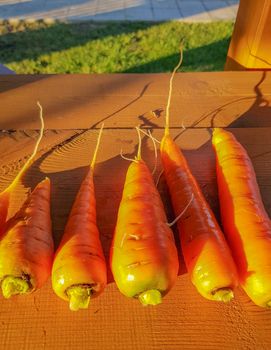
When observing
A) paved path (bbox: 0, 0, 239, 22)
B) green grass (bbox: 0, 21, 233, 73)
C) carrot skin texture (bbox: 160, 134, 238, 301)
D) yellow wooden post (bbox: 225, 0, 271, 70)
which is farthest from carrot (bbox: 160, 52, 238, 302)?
paved path (bbox: 0, 0, 239, 22)

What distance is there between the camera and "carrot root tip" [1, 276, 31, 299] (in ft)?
2.58

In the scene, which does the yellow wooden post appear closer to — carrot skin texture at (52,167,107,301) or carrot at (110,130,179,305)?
carrot at (110,130,179,305)

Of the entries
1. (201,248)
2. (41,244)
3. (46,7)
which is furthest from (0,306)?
(46,7)

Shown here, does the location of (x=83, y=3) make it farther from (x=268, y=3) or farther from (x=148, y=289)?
(x=148, y=289)

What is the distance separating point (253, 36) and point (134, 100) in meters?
0.78

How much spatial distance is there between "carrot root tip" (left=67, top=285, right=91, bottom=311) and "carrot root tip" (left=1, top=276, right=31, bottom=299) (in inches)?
4.0

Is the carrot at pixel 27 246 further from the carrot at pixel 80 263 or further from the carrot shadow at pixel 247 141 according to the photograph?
the carrot shadow at pixel 247 141

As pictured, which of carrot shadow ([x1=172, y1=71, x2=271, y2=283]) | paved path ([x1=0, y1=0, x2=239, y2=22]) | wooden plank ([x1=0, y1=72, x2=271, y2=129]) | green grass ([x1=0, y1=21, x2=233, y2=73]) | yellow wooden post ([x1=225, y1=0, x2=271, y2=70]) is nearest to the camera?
carrot shadow ([x1=172, y1=71, x2=271, y2=283])

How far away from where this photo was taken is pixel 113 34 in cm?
409

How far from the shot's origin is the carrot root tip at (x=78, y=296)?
0.79m

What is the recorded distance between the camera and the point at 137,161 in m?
1.17

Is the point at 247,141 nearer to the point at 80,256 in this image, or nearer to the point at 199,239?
the point at 199,239

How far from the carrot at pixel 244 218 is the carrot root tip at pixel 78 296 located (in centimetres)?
38

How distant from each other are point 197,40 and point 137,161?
3288 mm
